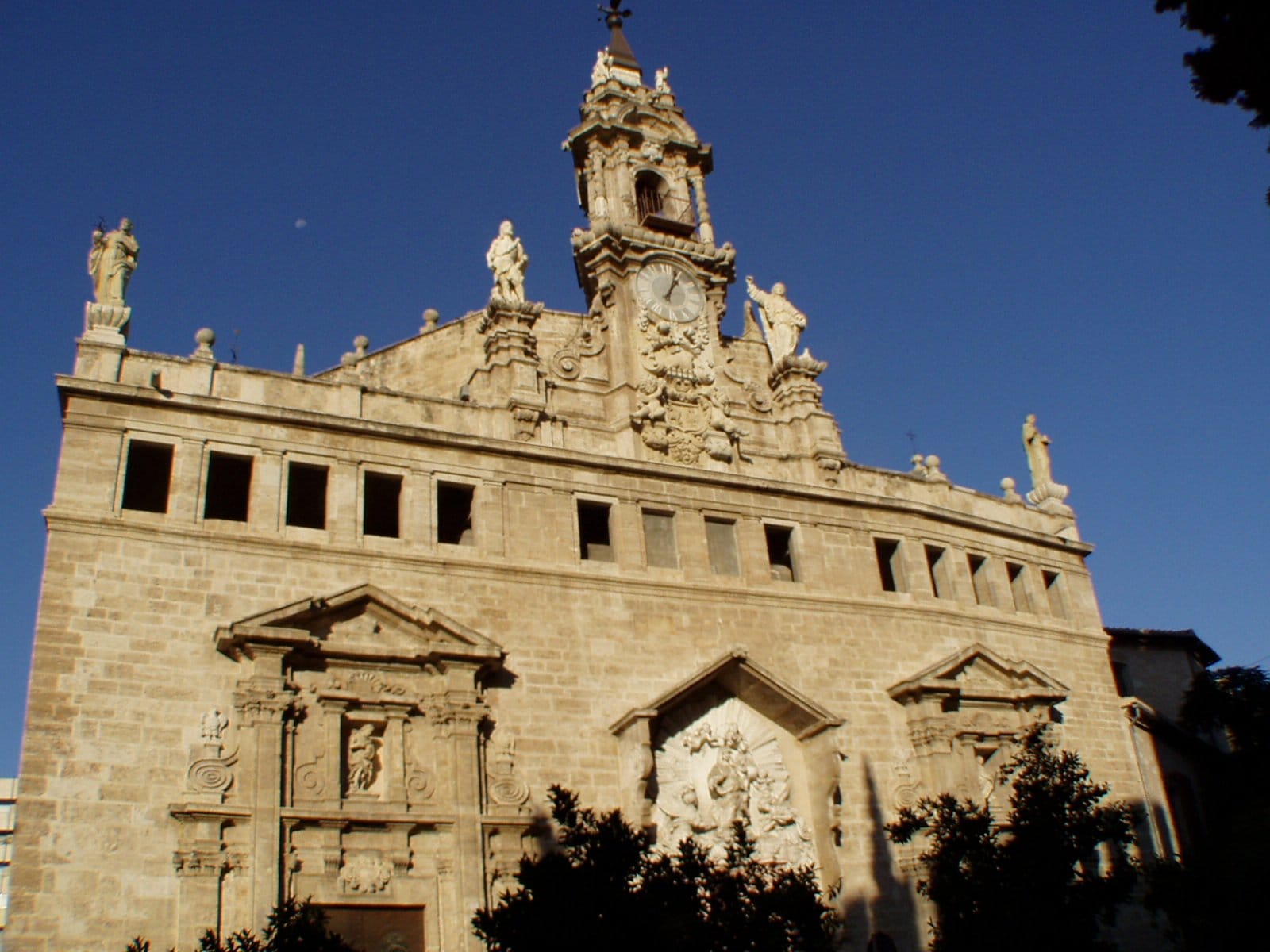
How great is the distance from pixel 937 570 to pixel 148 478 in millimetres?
13515

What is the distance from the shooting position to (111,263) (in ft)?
63.6

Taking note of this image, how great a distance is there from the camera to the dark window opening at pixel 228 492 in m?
19.6

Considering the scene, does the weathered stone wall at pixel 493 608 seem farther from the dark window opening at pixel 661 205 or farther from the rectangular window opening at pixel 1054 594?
the dark window opening at pixel 661 205

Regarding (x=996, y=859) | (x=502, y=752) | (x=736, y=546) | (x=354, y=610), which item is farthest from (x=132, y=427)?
(x=996, y=859)

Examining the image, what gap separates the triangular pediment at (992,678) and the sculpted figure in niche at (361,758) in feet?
30.8

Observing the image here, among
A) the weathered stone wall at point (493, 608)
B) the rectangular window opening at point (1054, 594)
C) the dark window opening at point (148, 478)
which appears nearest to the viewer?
the weathered stone wall at point (493, 608)

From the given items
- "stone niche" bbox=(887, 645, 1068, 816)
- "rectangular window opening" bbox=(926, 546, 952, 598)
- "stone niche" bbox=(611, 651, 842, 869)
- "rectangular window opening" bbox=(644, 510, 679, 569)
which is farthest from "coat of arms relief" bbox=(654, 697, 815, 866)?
"rectangular window opening" bbox=(926, 546, 952, 598)

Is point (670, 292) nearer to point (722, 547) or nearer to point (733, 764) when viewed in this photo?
point (722, 547)

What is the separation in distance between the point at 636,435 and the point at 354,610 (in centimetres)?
599

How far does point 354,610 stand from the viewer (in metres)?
18.2

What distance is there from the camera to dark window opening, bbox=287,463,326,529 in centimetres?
1998

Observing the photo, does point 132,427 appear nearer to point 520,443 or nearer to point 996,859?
point 520,443

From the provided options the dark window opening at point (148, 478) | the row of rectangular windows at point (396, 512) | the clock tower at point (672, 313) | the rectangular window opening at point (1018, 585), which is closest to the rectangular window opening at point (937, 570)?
the row of rectangular windows at point (396, 512)

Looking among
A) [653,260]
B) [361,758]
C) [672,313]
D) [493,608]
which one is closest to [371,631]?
[361,758]
